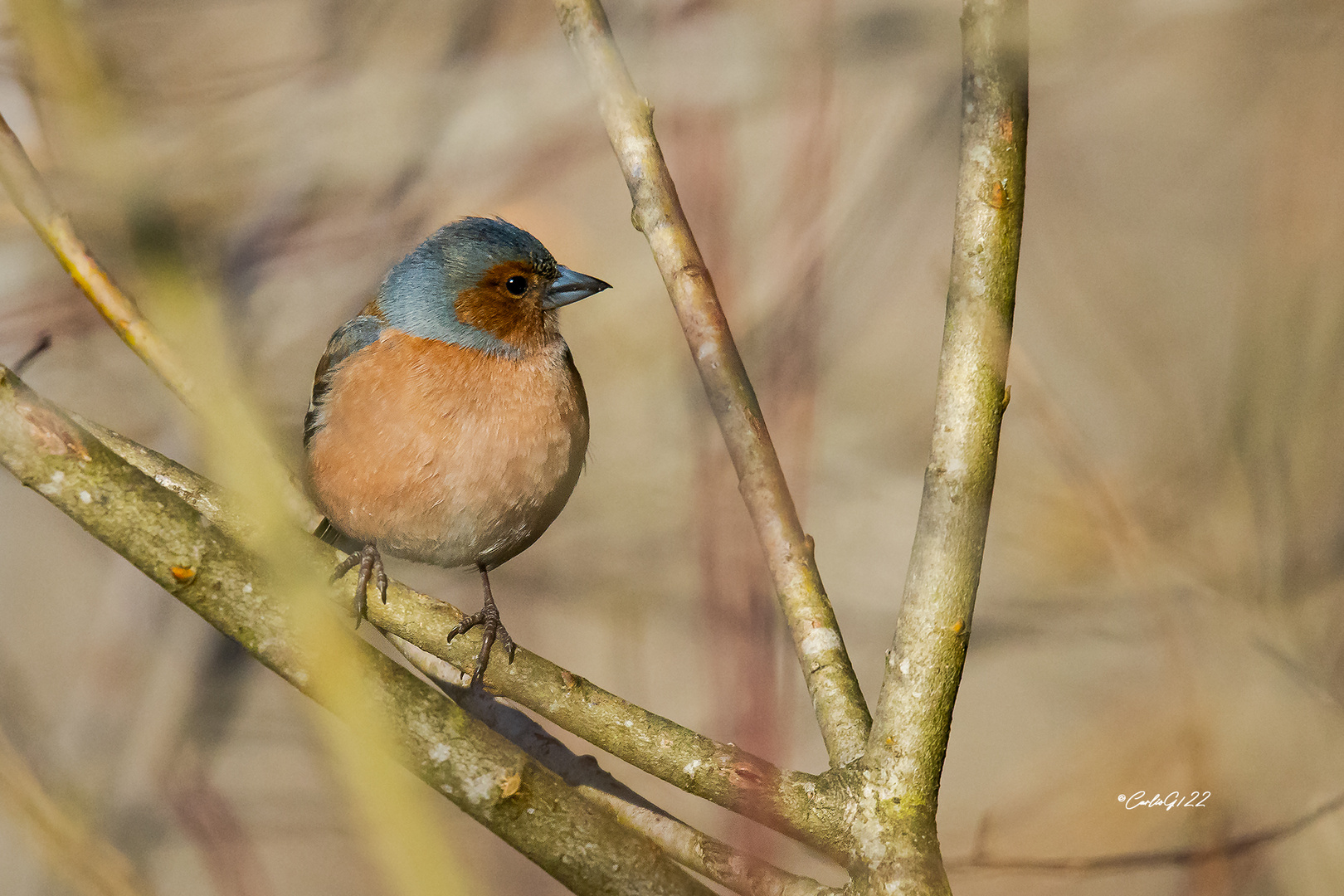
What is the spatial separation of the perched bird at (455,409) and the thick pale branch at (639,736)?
53cm

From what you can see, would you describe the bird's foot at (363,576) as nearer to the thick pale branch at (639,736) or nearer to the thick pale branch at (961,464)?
the thick pale branch at (639,736)

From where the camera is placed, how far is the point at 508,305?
11.6 feet

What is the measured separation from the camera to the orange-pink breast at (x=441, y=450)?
3.14 m

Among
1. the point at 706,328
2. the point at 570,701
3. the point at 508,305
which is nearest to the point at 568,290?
the point at 508,305

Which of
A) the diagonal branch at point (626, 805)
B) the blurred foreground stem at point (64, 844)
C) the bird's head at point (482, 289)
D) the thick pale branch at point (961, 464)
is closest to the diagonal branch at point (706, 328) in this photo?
the thick pale branch at point (961, 464)

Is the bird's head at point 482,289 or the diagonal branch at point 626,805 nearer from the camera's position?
the diagonal branch at point 626,805

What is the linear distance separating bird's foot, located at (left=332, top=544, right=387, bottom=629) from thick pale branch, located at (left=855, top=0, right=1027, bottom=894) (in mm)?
1083

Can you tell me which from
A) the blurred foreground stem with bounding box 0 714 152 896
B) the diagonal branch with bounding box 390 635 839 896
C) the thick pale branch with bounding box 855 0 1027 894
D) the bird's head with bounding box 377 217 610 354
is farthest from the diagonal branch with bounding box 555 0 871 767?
the blurred foreground stem with bounding box 0 714 152 896

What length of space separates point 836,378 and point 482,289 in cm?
267

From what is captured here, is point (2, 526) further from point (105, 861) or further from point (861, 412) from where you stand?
point (861, 412)

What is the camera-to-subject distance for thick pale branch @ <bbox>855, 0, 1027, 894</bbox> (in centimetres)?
199

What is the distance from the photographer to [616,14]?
16.7ft

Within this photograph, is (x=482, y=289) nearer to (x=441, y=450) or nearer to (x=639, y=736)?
(x=441, y=450)

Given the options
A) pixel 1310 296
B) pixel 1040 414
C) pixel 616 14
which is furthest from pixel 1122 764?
pixel 616 14
